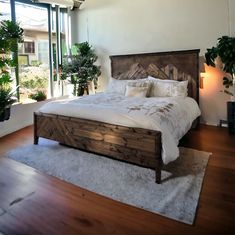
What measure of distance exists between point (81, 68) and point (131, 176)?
3.53 metres

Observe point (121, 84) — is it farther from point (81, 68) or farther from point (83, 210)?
point (83, 210)

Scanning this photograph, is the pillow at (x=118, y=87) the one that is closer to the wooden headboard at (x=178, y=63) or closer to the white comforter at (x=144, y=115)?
the wooden headboard at (x=178, y=63)

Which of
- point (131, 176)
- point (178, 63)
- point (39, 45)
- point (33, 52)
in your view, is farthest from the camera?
point (39, 45)

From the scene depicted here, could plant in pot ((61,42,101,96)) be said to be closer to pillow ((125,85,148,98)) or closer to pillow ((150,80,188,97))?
pillow ((125,85,148,98))

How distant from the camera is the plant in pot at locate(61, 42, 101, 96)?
5371mm

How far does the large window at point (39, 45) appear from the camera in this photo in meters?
4.80

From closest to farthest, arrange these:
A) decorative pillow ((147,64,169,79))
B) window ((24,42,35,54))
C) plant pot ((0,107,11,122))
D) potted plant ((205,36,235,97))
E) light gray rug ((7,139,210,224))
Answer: light gray rug ((7,139,210,224)), potted plant ((205,36,235,97)), plant pot ((0,107,11,122)), decorative pillow ((147,64,169,79)), window ((24,42,35,54))

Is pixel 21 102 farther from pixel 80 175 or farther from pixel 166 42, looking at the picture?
pixel 166 42

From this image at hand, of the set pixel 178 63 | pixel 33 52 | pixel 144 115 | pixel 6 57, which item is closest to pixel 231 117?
pixel 178 63

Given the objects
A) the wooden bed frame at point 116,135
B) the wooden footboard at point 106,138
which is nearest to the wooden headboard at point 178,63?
the wooden bed frame at point 116,135

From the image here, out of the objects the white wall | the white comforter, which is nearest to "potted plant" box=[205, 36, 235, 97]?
the white wall

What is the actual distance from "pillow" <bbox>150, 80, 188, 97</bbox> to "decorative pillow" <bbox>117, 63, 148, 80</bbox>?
721 mm

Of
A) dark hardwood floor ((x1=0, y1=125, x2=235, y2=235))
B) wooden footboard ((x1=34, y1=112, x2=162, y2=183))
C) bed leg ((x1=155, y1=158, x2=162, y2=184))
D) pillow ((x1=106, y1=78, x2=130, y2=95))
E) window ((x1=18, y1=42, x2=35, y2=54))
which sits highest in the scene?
window ((x1=18, y1=42, x2=35, y2=54))

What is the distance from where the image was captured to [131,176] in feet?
8.24
